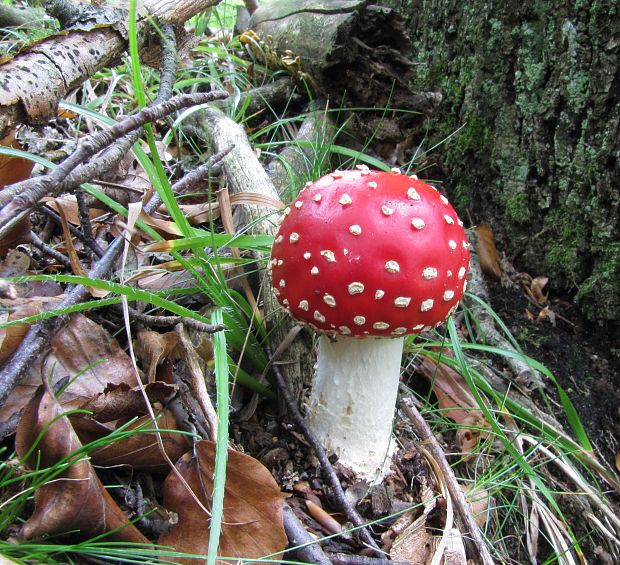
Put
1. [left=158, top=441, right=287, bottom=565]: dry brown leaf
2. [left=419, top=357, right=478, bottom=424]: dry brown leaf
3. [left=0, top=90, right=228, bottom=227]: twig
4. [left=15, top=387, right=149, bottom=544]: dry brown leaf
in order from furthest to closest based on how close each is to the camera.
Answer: [left=419, top=357, right=478, bottom=424]: dry brown leaf → [left=158, top=441, right=287, bottom=565]: dry brown leaf → [left=15, top=387, right=149, bottom=544]: dry brown leaf → [left=0, top=90, right=228, bottom=227]: twig

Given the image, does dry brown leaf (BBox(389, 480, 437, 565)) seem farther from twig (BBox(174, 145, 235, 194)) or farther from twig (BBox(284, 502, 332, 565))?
twig (BBox(174, 145, 235, 194))

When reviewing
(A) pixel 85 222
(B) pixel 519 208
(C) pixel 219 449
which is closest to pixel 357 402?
(C) pixel 219 449

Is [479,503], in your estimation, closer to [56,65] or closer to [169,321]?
[169,321]

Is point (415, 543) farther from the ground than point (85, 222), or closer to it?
closer to it

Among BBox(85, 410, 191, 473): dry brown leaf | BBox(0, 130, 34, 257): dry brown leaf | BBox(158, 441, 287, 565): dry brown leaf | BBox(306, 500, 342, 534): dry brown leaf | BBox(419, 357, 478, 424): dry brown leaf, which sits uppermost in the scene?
BBox(0, 130, 34, 257): dry brown leaf

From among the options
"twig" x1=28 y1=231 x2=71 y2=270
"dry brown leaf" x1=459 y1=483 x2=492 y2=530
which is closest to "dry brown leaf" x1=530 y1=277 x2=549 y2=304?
"dry brown leaf" x1=459 y1=483 x2=492 y2=530

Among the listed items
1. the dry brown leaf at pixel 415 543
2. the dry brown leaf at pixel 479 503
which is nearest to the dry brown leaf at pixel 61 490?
the dry brown leaf at pixel 415 543

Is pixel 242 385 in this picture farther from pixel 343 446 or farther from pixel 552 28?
pixel 552 28
